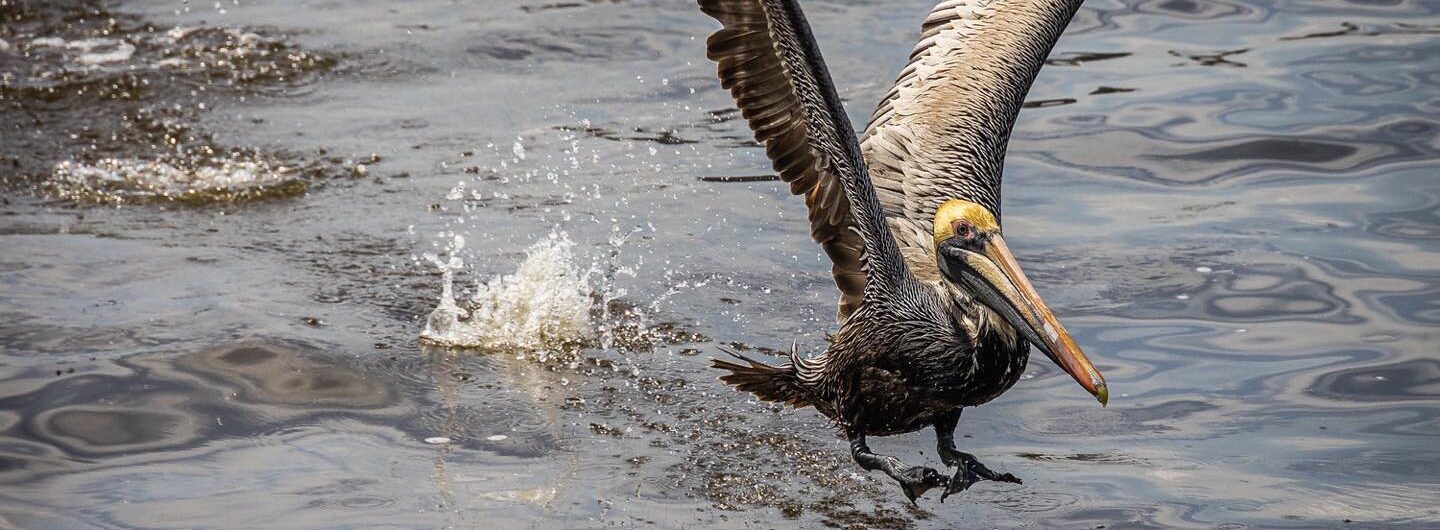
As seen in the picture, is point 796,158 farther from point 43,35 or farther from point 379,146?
point 43,35

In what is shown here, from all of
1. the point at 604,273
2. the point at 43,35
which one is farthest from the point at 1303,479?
the point at 43,35

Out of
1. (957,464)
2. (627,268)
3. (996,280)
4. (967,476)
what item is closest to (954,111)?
(996,280)

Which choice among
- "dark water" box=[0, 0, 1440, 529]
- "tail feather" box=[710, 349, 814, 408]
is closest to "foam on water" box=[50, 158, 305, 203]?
"dark water" box=[0, 0, 1440, 529]

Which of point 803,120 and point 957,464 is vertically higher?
point 803,120

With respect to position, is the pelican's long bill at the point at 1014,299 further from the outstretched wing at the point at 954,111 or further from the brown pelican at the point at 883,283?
the outstretched wing at the point at 954,111

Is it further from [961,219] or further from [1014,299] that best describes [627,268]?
[1014,299]

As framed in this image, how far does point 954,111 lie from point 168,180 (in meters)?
4.59

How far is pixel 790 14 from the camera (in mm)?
5180

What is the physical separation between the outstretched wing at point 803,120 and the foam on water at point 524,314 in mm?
1852

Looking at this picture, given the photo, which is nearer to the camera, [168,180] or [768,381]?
[768,381]

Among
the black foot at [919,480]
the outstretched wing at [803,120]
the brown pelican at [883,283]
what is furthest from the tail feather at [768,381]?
the black foot at [919,480]

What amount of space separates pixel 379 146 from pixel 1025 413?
181 inches

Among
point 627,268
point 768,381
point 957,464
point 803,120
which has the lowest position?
point 627,268

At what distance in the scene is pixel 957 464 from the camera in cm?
585
